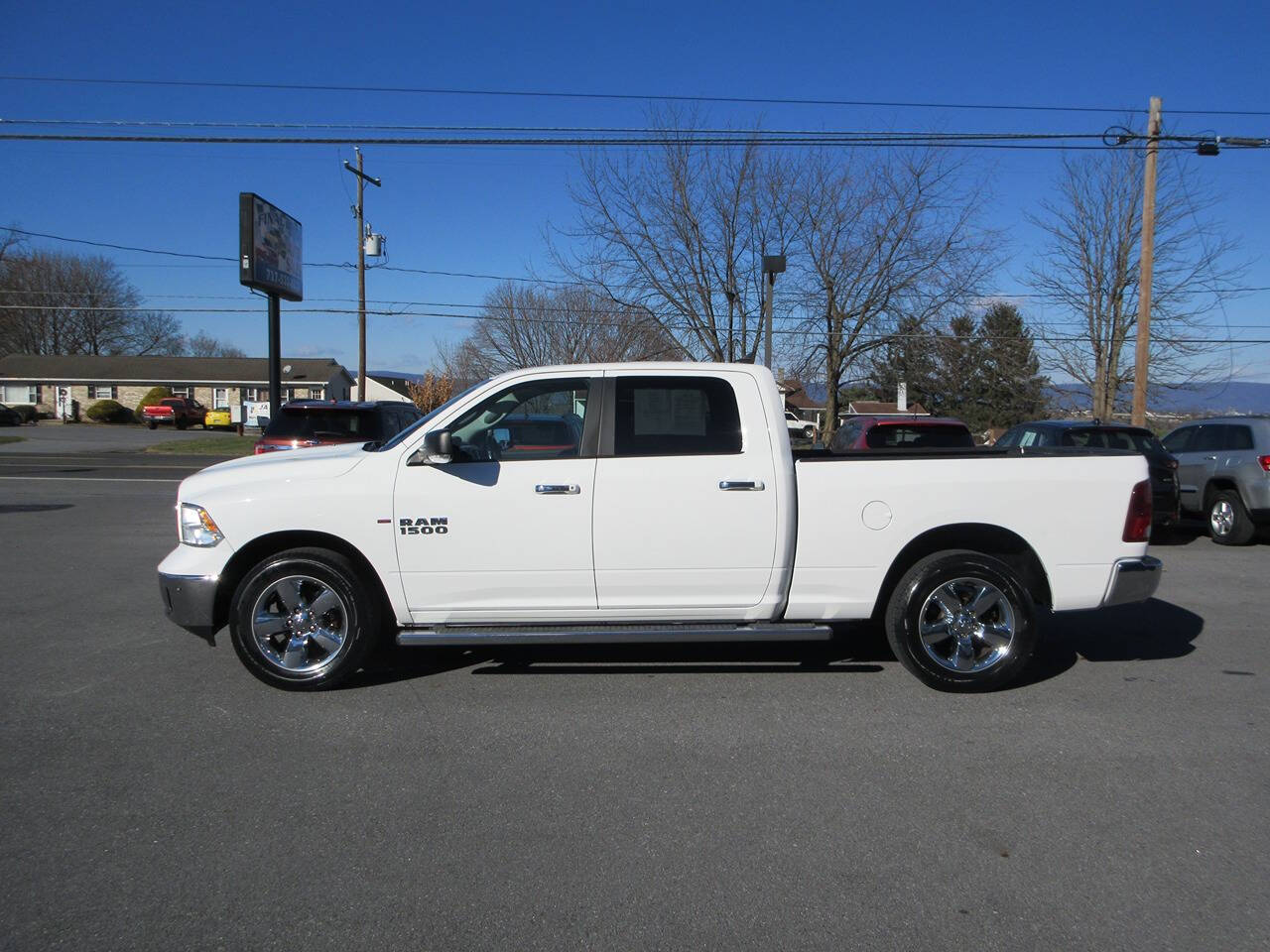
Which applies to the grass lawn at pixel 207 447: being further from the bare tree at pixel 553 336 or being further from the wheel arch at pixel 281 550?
the wheel arch at pixel 281 550

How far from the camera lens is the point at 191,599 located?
543cm

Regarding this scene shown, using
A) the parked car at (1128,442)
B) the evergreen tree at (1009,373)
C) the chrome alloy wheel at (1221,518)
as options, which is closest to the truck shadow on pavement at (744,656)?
the parked car at (1128,442)

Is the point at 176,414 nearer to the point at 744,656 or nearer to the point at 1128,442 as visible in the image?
the point at 1128,442

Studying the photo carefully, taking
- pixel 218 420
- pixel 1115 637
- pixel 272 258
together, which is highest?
pixel 272 258

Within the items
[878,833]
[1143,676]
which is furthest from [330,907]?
[1143,676]

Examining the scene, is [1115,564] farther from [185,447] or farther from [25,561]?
[185,447]

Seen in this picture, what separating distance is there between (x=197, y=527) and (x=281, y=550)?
0.48 meters

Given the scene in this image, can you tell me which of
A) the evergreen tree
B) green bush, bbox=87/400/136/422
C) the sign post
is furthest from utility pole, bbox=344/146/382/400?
green bush, bbox=87/400/136/422

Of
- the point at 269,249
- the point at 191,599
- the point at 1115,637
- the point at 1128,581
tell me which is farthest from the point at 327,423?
the point at 269,249

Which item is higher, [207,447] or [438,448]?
[438,448]

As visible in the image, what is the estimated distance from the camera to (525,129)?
16.3m

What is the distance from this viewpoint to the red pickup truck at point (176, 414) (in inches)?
2088

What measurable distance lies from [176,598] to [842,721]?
12.6 feet

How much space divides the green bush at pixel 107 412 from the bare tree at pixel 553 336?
26326 mm
